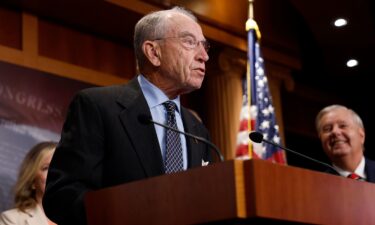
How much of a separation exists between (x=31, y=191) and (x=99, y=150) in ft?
6.56

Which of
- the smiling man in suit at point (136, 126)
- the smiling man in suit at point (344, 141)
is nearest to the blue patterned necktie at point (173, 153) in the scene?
the smiling man in suit at point (136, 126)

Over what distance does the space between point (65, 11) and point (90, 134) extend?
432cm

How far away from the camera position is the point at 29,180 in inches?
172

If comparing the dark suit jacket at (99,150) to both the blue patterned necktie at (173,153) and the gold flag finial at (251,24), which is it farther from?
the gold flag finial at (251,24)

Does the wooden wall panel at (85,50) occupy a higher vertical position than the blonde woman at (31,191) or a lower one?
higher

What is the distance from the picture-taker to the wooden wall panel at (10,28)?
6.30m

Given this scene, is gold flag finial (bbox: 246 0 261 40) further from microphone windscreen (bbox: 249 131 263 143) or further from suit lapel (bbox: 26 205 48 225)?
microphone windscreen (bbox: 249 131 263 143)

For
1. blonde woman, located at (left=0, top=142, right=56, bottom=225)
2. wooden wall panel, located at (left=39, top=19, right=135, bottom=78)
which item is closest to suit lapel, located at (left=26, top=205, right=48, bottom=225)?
blonde woman, located at (left=0, top=142, right=56, bottom=225)

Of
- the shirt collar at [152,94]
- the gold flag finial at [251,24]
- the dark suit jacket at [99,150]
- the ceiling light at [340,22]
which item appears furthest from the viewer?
the ceiling light at [340,22]

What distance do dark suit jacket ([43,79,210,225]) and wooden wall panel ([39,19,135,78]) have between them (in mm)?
4032

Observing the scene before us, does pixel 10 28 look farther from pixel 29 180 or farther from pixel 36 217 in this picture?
pixel 36 217

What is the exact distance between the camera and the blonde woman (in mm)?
4242

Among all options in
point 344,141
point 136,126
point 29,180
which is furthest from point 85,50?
point 136,126

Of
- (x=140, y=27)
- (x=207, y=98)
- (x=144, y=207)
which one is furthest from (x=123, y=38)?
(x=144, y=207)
